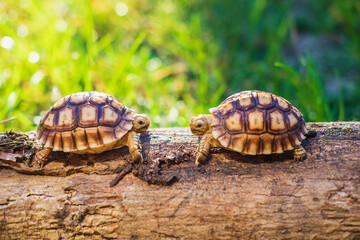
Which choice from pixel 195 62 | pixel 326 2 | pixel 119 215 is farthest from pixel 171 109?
pixel 326 2

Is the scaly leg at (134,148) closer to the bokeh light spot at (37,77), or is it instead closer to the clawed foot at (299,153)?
the clawed foot at (299,153)

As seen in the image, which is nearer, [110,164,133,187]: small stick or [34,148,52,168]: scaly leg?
[110,164,133,187]: small stick

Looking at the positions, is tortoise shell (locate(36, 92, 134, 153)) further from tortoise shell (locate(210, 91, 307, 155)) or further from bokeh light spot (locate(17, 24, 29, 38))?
bokeh light spot (locate(17, 24, 29, 38))

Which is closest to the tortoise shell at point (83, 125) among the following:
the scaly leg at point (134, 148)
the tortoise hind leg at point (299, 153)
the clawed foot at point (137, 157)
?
the scaly leg at point (134, 148)

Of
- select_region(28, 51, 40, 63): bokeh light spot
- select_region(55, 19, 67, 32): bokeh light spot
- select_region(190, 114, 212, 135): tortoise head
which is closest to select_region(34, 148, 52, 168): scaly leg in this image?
select_region(190, 114, 212, 135): tortoise head

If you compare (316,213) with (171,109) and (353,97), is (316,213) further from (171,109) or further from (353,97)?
(353,97)
